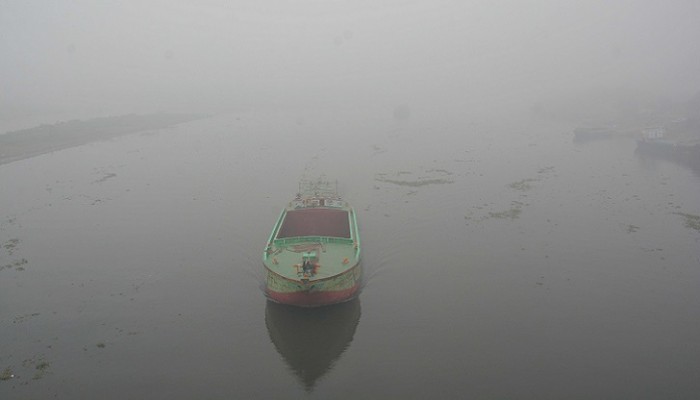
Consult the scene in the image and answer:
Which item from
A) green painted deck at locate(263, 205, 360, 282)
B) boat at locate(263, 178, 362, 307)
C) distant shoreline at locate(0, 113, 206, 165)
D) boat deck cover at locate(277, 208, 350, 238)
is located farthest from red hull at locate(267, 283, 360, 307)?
distant shoreline at locate(0, 113, 206, 165)

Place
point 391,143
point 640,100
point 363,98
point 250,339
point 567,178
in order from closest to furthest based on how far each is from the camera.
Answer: point 250,339 → point 567,178 → point 391,143 → point 640,100 → point 363,98

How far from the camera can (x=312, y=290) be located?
23062 millimetres

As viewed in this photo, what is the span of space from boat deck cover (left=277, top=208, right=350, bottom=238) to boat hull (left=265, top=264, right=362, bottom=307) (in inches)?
294

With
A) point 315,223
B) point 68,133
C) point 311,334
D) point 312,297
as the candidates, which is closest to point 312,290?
point 312,297

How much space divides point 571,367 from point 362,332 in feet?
34.3

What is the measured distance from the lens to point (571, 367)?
20641mm

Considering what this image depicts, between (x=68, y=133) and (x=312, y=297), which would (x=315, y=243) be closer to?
(x=312, y=297)

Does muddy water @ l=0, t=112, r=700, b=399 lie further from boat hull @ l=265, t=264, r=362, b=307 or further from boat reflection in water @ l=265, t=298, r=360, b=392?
boat hull @ l=265, t=264, r=362, b=307

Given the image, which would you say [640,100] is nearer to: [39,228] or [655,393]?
[655,393]

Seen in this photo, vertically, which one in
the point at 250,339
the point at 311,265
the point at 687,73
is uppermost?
the point at 687,73

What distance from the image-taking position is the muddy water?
20.1 metres

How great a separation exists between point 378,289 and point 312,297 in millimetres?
5415

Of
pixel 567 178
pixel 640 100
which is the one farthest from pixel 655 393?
pixel 640 100

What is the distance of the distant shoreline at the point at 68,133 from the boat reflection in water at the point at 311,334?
2338 inches
